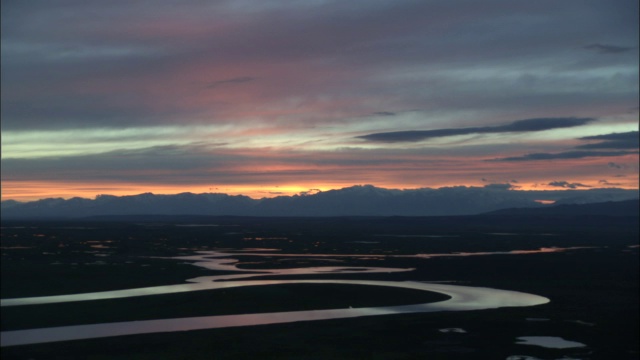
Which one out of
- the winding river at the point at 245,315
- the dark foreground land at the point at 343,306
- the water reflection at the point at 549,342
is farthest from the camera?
the winding river at the point at 245,315

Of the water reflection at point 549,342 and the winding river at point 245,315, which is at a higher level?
the winding river at point 245,315

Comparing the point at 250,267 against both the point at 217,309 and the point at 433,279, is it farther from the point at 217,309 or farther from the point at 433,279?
the point at 217,309

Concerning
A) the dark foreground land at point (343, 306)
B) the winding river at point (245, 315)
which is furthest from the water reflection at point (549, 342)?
the winding river at point (245, 315)

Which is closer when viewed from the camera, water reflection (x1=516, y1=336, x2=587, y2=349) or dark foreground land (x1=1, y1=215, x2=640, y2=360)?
dark foreground land (x1=1, y1=215, x2=640, y2=360)

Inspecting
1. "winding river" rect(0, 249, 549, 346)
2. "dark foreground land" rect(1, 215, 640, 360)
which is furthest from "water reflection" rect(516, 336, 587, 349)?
"winding river" rect(0, 249, 549, 346)

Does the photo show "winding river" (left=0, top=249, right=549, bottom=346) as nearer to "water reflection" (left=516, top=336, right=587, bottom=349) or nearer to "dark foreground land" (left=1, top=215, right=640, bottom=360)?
"dark foreground land" (left=1, top=215, right=640, bottom=360)

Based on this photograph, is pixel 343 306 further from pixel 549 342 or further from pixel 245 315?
pixel 549 342

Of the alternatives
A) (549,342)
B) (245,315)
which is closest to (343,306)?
(245,315)

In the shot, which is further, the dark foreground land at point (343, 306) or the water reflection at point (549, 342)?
the water reflection at point (549, 342)

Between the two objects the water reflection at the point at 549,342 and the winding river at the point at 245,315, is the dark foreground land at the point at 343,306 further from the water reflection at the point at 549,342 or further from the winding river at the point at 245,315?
the winding river at the point at 245,315
